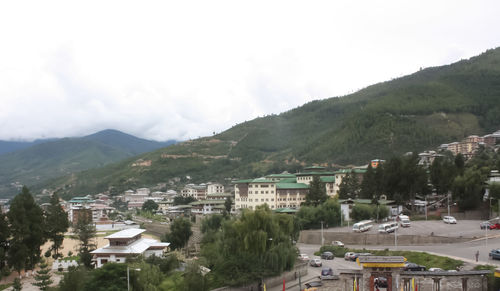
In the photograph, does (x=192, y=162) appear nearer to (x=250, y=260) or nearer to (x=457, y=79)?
(x=457, y=79)

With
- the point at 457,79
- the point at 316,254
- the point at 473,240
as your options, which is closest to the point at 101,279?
the point at 316,254

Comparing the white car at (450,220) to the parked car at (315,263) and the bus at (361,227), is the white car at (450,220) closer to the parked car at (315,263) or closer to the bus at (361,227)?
the bus at (361,227)

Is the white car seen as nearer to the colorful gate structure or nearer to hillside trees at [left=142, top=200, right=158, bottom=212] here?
the colorful gate structure

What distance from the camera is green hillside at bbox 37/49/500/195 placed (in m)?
108

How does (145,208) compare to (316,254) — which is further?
(145,208)

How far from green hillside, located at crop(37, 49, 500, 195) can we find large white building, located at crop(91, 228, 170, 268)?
6806cm

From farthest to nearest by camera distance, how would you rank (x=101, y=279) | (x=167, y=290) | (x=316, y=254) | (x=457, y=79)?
1. (x=457, y=79)
2. (x=316, y=254)
3. (x=167, y=290)
4. (x=101, y=279)

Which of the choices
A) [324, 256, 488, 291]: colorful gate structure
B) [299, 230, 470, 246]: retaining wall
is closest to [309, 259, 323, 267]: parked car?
[299, 230, 470, 246]: retaining wall

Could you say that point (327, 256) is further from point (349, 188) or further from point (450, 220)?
point (349, 188)

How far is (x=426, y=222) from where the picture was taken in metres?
42.3

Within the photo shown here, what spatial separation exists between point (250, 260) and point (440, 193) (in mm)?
30762

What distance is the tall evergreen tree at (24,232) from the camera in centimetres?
3341

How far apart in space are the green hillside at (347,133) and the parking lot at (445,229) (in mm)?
56091

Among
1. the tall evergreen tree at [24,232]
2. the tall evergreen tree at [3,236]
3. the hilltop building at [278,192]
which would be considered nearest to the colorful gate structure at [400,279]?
the tall evergreen tree at [24,232]
